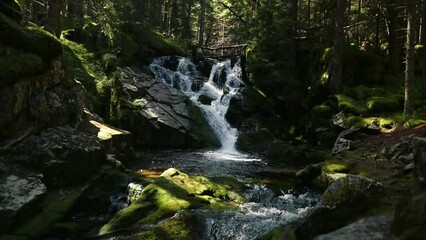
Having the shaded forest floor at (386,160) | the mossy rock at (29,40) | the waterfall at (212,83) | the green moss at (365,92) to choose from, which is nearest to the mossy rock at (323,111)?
the green moss at (365,92)

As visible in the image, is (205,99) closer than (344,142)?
No

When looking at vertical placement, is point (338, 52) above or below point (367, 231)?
above

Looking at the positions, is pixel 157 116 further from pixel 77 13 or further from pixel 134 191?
pixel 77 13

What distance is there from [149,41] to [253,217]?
23995 mm

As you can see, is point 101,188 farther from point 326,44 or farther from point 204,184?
point 326,44

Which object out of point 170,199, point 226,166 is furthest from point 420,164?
point 226,166

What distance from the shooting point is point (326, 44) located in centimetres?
2578

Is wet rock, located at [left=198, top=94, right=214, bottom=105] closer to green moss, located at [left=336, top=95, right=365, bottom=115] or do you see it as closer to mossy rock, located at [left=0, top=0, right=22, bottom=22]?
green moss, located at [left=336, top=95, right=365, bottom=115]

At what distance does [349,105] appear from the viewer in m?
19.2

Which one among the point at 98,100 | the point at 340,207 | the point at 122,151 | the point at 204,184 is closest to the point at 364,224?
the point at 340,207

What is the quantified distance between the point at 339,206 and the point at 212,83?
23919 millimetres

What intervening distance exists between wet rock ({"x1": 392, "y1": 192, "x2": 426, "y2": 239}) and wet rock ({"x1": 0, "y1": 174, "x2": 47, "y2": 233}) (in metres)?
7.09

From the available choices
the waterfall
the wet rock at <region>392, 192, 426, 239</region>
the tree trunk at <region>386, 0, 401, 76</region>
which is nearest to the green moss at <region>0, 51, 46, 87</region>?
the wet rock at <region>392, 192, 426, 239</region>

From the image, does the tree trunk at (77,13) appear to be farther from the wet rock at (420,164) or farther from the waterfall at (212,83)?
the wet rock at (420,164)
